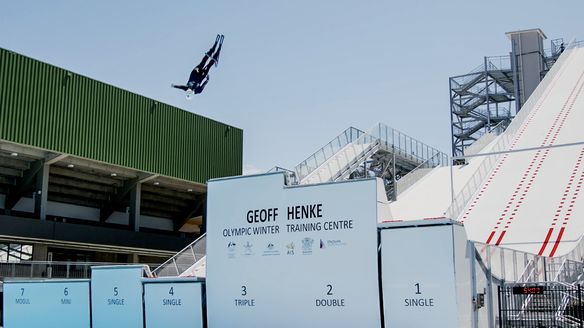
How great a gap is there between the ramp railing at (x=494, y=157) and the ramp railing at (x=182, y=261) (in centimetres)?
1011

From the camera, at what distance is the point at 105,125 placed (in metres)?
43.2

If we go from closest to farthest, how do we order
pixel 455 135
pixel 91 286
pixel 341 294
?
1. pixel 341 294
2. pixel 91 286
3. pixel 455 135

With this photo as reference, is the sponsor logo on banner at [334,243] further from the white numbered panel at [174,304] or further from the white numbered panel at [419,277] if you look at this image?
the white numbered panel at [174,304]

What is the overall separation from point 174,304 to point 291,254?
4266mm

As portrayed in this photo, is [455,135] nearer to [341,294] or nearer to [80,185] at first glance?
[80,185]

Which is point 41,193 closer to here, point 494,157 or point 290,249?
point 494,157

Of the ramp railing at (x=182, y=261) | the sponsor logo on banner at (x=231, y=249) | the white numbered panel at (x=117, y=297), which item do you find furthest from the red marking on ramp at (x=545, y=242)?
the white numbered panel at (x=117, y=297)

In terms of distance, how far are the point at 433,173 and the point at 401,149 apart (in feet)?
10.9

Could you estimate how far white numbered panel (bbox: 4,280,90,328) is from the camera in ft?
71.7

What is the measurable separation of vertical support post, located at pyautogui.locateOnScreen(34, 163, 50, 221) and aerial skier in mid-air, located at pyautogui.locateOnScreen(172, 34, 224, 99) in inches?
542

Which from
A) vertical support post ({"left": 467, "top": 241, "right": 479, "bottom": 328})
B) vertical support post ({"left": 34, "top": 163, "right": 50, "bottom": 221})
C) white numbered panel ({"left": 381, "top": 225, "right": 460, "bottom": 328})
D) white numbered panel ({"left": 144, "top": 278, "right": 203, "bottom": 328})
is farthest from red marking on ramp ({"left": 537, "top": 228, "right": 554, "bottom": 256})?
vertical support post ({"left": 34, "top": 163, "right": 50, "bottom": 221})

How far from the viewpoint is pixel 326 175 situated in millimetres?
37125

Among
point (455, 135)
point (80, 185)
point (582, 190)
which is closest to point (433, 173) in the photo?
point (582, 190)

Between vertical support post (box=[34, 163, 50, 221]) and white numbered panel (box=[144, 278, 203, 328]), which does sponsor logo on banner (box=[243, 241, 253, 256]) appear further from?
vertical support post (box=[34, 163, 50, 221])
